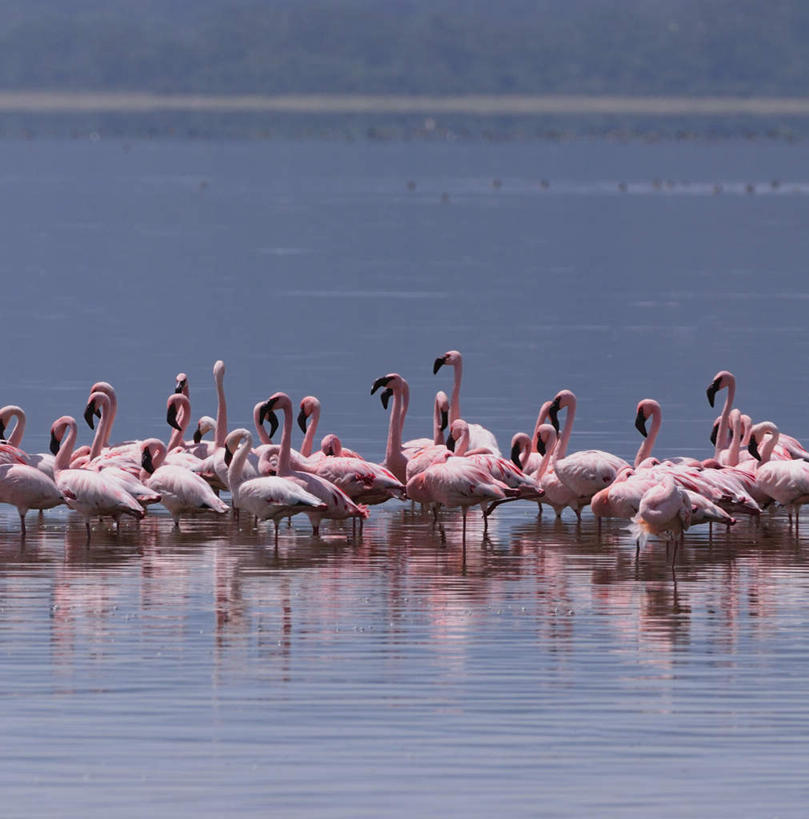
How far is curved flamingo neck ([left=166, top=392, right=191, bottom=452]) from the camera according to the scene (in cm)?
1994

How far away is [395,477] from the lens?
19344 mm

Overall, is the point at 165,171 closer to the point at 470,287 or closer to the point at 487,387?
the point at 470,287

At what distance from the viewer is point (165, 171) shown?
411ft

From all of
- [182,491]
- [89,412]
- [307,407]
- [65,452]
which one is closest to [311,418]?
[307,407]

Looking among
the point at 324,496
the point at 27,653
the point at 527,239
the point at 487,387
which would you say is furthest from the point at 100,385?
the point at 527,239

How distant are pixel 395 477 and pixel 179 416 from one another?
2.39 metres

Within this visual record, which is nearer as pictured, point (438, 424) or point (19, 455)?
point (19, 455)

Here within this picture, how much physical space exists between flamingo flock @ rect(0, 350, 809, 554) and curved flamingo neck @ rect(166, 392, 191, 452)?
21 mm

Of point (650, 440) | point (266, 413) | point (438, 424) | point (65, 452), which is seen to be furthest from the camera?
point (438, 424)

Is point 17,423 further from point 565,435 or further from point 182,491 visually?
point 565,435

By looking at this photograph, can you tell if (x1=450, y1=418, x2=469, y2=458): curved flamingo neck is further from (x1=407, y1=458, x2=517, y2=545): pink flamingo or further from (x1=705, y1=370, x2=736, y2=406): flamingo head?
(x1=705, y1=370, x2=736, y2=406): flamingo head

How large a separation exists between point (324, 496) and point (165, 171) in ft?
359

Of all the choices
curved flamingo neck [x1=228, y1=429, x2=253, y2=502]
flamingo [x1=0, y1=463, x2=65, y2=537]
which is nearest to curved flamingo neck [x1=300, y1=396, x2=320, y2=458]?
curved flamingo neck [x1=228, y1=429, x2=253, y2=502]

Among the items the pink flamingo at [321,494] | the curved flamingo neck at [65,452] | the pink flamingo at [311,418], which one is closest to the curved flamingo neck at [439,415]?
the pink flamingo at [311,418]
